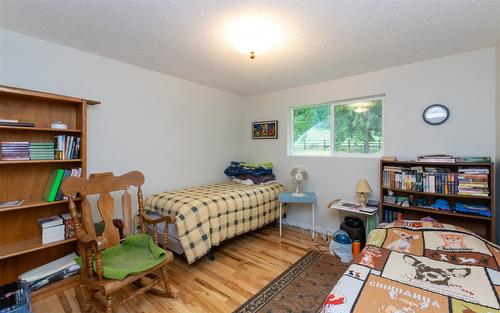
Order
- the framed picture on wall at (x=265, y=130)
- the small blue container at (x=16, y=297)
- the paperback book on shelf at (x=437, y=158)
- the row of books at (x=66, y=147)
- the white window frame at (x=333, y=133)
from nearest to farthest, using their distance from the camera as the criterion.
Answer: the small blue container at (x=16, y=297) → the row of books at (x=66, y=147) → the paperback book on shelf at (x=437, y=158) → the white window frame at (x=333, y=133) → the framed picture on wall at (x=265, y=130)

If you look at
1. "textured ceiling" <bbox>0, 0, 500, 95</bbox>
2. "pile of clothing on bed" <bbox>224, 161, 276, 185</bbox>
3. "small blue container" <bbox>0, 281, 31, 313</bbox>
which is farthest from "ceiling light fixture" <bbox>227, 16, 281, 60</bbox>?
"small blue container" <bbox>0, 281, 31, 313</bbox>

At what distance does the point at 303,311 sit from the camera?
1.77m

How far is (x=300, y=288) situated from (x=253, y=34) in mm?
2326

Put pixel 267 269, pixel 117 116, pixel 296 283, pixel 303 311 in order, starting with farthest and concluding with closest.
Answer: pixel 117 116 → pixel 267 269 → pixel 296 283 → pixel 303 311

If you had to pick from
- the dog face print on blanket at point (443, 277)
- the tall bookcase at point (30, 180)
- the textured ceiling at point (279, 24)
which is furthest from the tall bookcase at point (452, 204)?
the tall bookcase at point (30, 180)

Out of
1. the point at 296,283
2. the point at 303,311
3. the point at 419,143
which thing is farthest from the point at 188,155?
the point at 419,143

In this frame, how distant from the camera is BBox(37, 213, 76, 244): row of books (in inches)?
76.0

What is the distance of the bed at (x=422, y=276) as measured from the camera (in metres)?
1.09

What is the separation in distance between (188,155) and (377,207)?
2.65 meters

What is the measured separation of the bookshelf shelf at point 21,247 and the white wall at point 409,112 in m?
3.08

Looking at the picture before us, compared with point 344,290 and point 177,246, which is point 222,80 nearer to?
point 177,246

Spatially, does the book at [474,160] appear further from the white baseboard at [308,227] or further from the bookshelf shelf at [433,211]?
the white baseboard at [308,227]

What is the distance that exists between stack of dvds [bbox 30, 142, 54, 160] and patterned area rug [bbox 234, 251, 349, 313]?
214 cm

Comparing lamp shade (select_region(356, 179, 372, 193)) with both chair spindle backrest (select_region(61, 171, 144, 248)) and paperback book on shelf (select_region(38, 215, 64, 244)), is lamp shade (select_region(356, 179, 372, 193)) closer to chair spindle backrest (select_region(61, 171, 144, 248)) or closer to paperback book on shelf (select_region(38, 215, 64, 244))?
chair spindle backrest (select_region(61, 171, 144, 248))
